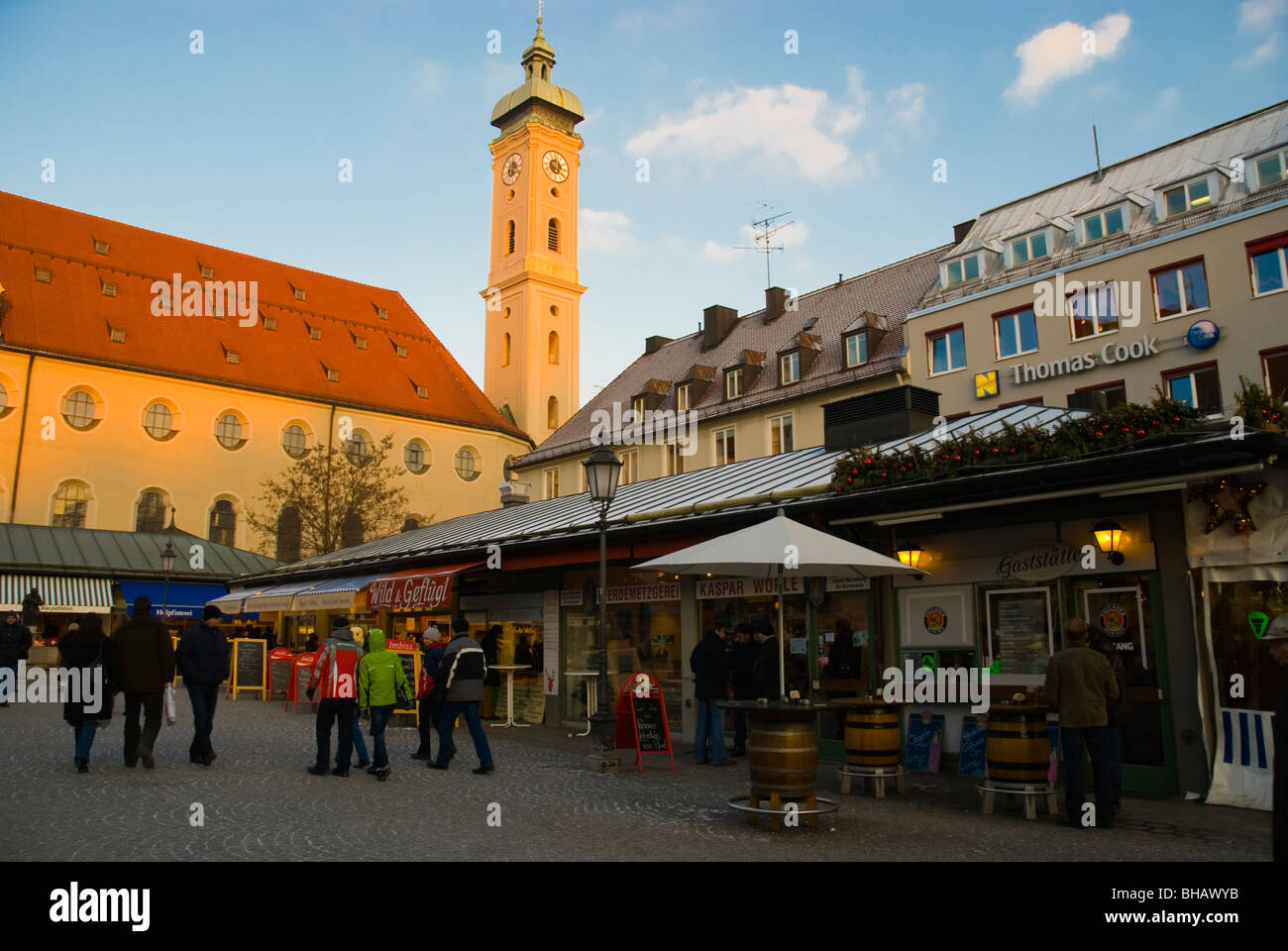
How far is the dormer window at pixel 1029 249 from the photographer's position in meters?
31.3

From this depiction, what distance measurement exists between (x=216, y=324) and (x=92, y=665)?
43.8m

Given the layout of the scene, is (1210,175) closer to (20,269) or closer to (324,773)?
(324,773)

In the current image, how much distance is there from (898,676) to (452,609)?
11236mm

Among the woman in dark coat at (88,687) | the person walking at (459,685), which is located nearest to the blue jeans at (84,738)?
the woman in dark coat at (88,687)

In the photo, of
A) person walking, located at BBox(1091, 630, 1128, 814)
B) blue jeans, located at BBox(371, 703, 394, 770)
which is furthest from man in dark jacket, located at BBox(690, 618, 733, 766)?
person walking, located at BBox(1091, 630, 1128, 814)

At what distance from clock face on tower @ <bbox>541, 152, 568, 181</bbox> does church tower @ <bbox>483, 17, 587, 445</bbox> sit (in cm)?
7

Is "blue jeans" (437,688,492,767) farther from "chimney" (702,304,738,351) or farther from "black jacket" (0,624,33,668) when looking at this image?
"chimney" (702,304,738,351)

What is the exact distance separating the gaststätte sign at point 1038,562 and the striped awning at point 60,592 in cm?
2914

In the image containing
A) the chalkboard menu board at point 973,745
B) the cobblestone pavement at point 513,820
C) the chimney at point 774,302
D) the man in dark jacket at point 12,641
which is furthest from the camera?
the chimney at point 774,302

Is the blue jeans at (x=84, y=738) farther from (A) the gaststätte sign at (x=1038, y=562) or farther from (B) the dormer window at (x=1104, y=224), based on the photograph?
(B) the dormer window at (x=1104, y=224)

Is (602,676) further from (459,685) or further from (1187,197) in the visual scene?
(1187,197)

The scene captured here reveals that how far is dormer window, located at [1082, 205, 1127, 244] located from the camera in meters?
29.4
